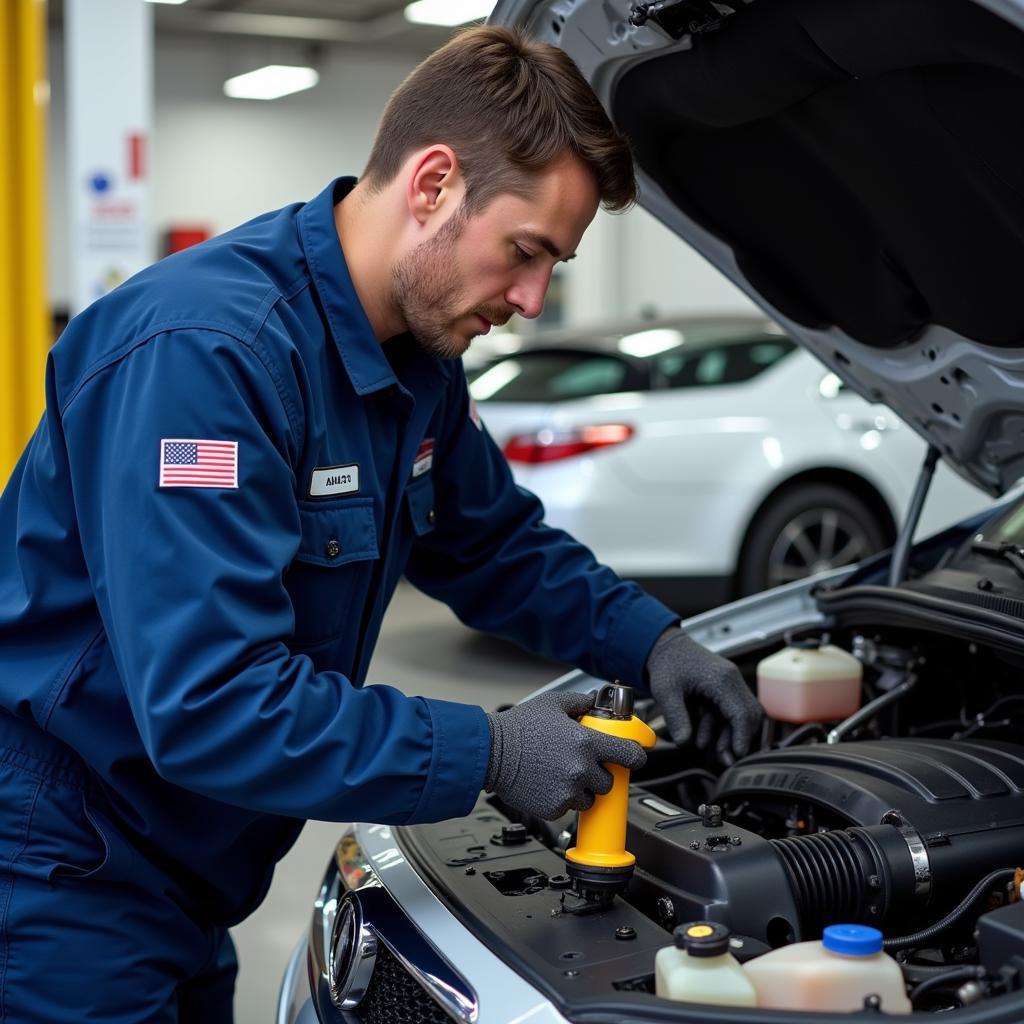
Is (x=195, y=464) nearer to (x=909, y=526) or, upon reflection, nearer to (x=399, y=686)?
(x=909, y=526)

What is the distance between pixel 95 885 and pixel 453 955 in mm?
415

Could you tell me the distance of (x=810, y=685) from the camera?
72.5 inches

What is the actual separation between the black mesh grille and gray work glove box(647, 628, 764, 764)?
0.49 metres

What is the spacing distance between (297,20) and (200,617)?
12089mm

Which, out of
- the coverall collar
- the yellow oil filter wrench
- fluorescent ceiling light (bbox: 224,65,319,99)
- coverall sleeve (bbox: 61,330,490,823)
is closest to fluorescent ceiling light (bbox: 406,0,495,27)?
fluorescent ceiling light (bbox: 224,65,319,99)

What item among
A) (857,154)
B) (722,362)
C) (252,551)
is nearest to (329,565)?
(252,551)

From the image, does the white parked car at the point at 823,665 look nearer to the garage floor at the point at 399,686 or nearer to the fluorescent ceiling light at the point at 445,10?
the garage floor at the point at 399,686

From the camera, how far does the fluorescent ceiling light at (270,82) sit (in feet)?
41.1

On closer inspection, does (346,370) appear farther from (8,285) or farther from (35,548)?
(8,285)

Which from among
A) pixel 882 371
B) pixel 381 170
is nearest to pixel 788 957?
pixel 381 170

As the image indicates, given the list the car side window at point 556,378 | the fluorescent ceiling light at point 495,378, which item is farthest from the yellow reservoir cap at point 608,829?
the fluorescent ceiling light at point 495,378

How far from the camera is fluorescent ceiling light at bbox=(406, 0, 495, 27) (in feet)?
34.9

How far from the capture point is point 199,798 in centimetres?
144

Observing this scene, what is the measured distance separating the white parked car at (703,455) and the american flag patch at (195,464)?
330 centimetres
